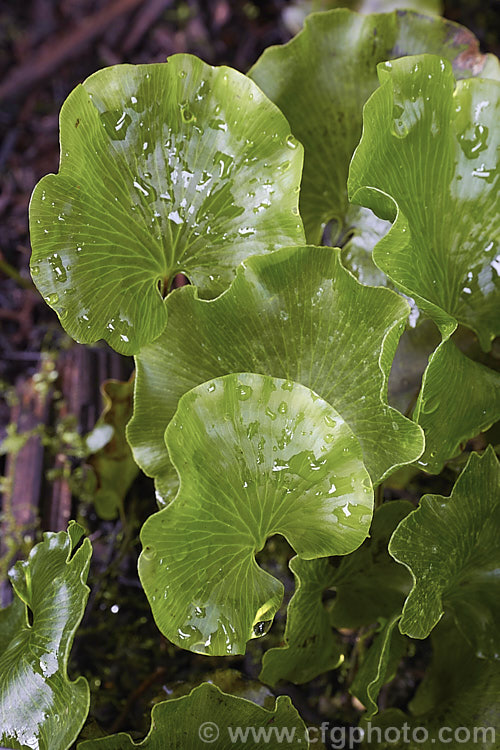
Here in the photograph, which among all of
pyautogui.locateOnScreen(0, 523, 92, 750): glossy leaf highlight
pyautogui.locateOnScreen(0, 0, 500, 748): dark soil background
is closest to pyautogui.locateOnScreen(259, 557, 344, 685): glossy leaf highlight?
pyautogui.locateOnScreen(0, 0, 500, 748): dark soil background

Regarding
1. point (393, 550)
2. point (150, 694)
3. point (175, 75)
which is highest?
point (175, 75)

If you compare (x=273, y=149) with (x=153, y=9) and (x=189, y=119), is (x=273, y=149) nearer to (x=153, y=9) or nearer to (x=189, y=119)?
(x=189, y=119)

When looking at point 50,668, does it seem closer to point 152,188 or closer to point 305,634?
point 305,634

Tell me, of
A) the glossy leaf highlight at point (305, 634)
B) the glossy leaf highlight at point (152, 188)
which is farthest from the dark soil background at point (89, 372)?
the glossy leaf highlight at point (152, 188)

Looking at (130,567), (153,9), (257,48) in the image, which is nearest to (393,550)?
(130,567)

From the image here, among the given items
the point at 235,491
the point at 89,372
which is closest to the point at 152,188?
the point at 235,491

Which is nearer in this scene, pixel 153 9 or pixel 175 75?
pixel 175 75

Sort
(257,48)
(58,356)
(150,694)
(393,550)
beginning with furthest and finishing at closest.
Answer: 1. (257,48)
2. (58,356)
3. (150,694)
4. (393,550)
